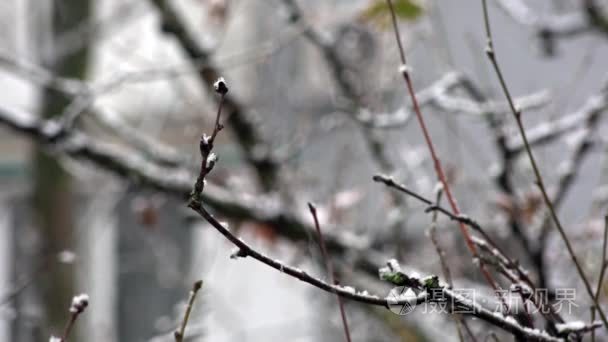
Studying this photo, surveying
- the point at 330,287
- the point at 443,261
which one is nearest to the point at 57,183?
the point at 443,261

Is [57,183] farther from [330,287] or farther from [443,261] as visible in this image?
[330,287]

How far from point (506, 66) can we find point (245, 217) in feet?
9.79

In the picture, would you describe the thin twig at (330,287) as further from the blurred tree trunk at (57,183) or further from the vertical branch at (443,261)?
the blurred tree trunk at (57,183)

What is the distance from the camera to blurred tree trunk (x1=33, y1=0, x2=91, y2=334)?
170 inches

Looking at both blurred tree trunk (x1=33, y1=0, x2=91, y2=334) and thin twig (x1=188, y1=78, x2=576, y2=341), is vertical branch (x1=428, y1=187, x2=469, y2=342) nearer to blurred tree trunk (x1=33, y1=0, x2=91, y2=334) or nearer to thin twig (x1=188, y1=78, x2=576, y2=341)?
thin twig (x1=188, y1=78, x2=576, y2=341)

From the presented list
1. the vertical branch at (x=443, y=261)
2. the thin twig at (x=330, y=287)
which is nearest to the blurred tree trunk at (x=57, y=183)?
the vertical branch at (x=443, y=261)

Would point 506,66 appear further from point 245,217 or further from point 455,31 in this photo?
point 245,217

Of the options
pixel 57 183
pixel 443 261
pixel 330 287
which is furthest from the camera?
pixel 57 183

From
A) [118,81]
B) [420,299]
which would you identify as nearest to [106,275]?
[118,81]

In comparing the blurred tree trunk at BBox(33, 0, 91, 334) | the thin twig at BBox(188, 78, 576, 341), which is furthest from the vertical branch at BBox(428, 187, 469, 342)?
the blurred tree trunk at BBox(33, 0, 91, 334)

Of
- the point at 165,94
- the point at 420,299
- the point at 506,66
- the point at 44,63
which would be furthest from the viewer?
the point at 165,94

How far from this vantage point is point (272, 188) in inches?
126

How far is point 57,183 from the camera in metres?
4.56

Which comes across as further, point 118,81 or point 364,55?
point 364,55
